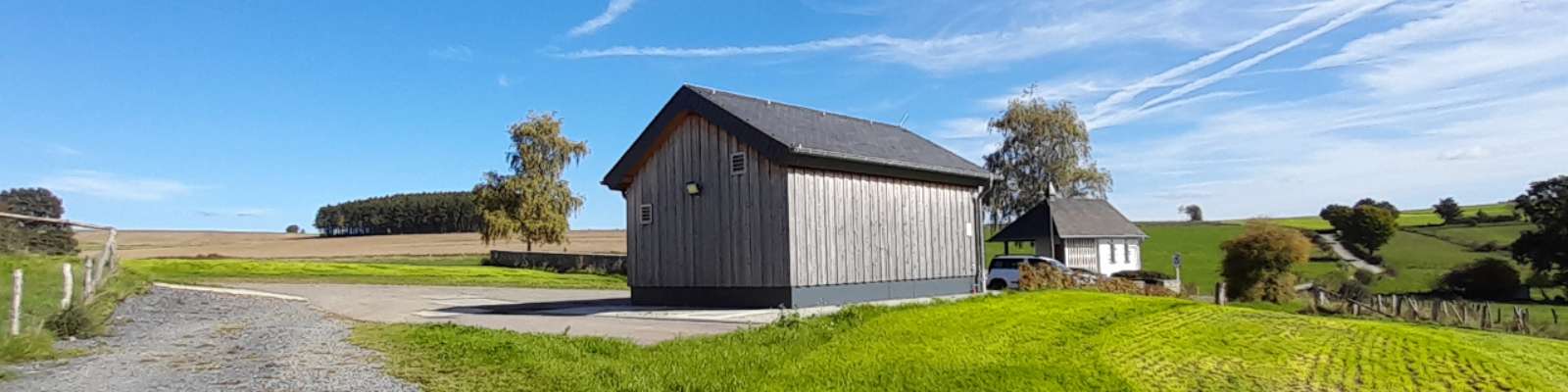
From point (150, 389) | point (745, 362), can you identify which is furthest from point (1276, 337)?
point (150, 389)

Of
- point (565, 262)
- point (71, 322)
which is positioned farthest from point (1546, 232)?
point (71, 322)

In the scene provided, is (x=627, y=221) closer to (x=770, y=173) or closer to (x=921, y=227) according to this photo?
(x=770, y=173)

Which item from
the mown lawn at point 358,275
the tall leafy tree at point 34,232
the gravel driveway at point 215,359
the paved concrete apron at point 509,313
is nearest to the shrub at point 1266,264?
the paved concrete apron at point 509,313

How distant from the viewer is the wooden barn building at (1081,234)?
4175 cm

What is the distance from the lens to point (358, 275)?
123 ft

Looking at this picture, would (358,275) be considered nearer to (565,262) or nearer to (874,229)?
(565,262)

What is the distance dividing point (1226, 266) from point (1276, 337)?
74.8 feet

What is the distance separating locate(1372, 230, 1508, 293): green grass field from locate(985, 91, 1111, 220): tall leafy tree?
14.2m

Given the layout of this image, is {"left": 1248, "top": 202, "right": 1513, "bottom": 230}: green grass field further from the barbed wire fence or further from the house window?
the barbed wire fence

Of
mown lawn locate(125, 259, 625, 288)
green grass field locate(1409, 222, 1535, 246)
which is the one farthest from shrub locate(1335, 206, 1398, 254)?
mown lawn locate(125, 259, 625, 288)

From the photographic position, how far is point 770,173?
16484mm

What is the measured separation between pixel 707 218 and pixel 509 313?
13.8ft

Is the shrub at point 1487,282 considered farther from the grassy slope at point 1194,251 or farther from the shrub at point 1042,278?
the shrub at point 1042,278

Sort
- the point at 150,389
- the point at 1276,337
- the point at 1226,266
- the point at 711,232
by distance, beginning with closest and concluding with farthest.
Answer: the point at 1276,337 < the point at 150,389 < the point at 711,232 < the point at 1226,266
